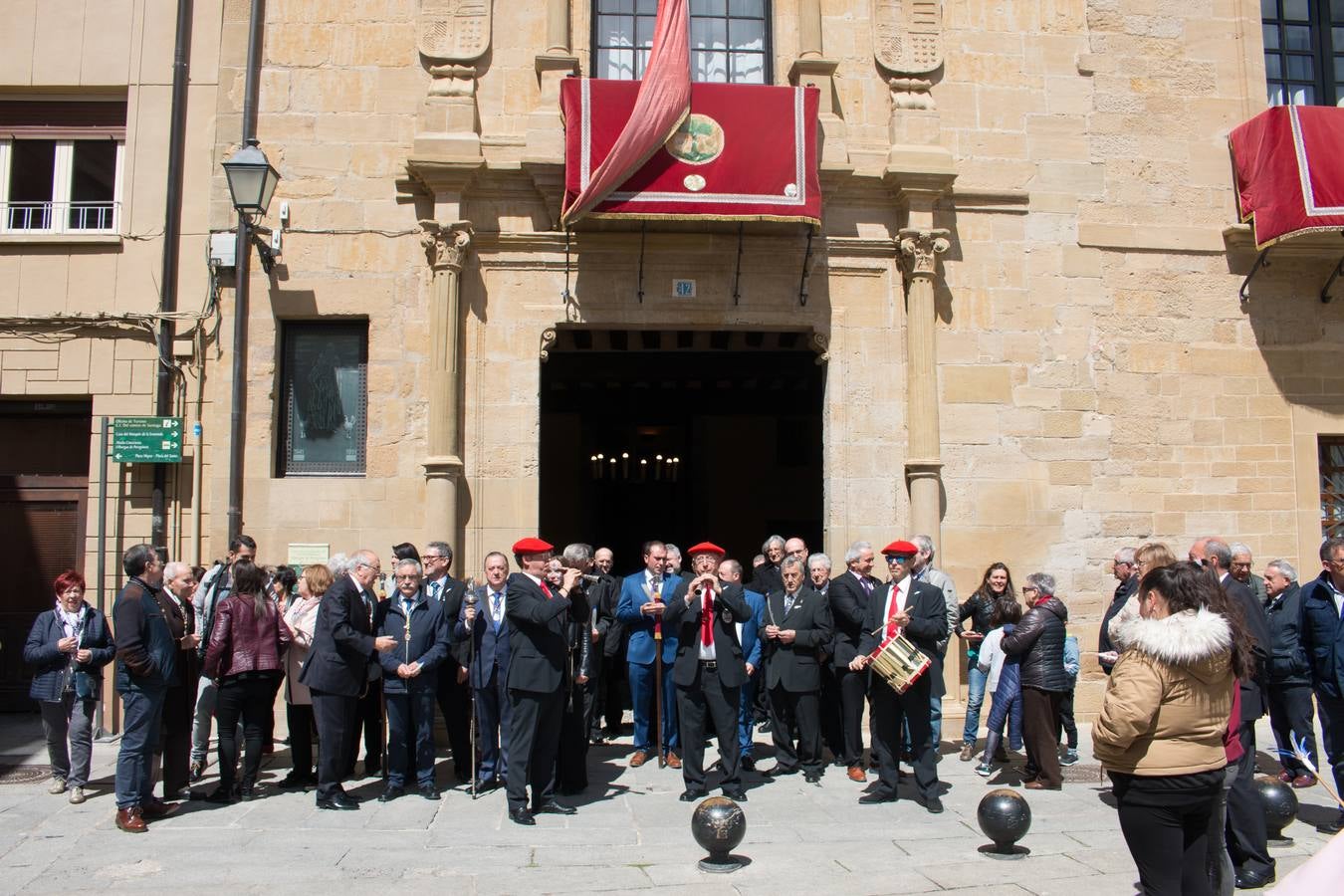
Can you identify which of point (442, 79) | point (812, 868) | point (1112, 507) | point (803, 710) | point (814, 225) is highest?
point (442, 79)

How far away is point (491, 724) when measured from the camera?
8.73m

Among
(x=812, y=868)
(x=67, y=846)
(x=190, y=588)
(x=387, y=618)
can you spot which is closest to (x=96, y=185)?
(x=190, y=588)

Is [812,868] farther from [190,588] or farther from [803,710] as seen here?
[190,588]

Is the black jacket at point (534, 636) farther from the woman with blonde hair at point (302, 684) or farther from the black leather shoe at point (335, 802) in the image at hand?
the woman with blonde hair at point (302, 684)

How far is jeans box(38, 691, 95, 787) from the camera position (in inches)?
326

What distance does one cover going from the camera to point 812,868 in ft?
22.0

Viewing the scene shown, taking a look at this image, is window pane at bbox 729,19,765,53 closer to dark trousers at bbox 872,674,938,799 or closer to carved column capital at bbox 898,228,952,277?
carved column capital at bbox 898,228,952,277

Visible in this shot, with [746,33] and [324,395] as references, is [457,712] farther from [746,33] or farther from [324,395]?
[746,33]

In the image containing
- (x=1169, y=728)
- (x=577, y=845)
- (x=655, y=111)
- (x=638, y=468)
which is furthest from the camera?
(x=638, y=468)

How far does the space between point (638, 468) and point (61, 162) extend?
12.6 meters

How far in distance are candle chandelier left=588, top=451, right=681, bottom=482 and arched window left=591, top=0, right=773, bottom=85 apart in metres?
10.4

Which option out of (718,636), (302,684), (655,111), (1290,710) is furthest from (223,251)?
(1290,710)

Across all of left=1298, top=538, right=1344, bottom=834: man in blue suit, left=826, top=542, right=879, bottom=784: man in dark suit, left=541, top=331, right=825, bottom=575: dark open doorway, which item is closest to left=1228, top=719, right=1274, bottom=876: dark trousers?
left=1298, top=538, right=1344, bottom=834: man in blue suit

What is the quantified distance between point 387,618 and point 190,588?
1.60m
